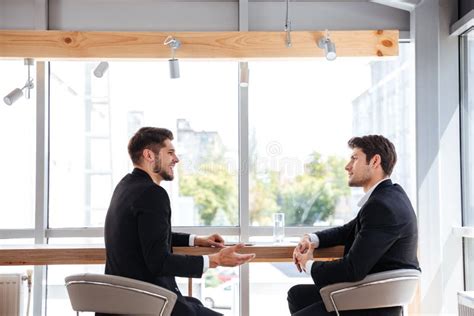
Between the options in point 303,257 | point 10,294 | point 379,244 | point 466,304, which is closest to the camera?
point 379,244

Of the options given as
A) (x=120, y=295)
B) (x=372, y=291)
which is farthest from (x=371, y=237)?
(x=120, y=295)

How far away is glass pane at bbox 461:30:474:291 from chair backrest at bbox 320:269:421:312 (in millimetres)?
1618

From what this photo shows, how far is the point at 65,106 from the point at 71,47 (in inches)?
20.7

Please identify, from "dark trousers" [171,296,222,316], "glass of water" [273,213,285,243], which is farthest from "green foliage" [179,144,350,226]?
"dark trousers" [171,296,222,316]

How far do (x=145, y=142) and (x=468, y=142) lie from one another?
243cm

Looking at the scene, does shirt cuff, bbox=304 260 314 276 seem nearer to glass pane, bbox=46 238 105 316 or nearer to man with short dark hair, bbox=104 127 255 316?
man with short dark hair, bbox=104 127 255 316

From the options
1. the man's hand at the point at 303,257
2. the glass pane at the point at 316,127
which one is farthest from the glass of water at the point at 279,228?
the man's hand at the point at 303,257

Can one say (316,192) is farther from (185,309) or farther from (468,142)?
(185,309)

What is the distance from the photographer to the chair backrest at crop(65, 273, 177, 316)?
2764 mm

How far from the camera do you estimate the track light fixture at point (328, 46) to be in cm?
424

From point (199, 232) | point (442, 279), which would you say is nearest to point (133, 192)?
point (199, 232)

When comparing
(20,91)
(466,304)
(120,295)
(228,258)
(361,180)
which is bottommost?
(466,304)

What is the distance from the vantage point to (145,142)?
10.6ft

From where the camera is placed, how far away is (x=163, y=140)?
3293 mm
